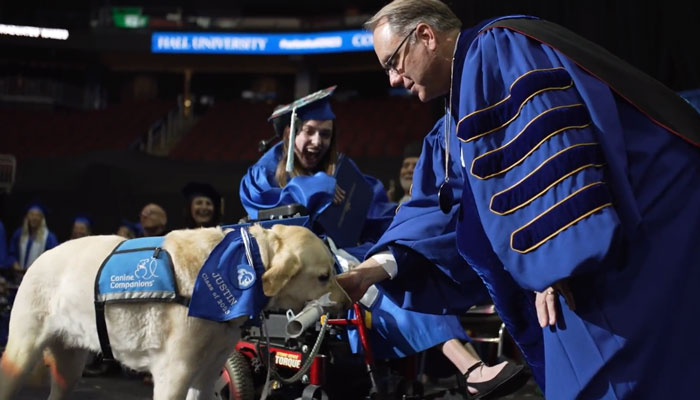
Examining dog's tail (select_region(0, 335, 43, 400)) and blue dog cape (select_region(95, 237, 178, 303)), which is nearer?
blue dog cape (select_region(95, 237, 178, 303))

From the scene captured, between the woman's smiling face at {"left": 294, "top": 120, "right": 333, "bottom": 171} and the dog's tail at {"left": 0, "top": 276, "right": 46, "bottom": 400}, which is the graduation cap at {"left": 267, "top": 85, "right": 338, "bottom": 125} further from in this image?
the dog's tail at {"left": 0, "top": 276, "right": 46, "bottom": 400}

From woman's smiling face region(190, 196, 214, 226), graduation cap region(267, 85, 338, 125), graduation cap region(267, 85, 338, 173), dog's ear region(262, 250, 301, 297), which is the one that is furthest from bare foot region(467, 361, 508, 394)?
woman's smiling face region(190, 196, 214, 226)

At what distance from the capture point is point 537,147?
168cm

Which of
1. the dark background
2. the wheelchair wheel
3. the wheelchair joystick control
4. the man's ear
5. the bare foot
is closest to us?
the man's ear

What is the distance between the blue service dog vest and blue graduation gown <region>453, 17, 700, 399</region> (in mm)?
1683

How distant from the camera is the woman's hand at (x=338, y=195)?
4.28 metres

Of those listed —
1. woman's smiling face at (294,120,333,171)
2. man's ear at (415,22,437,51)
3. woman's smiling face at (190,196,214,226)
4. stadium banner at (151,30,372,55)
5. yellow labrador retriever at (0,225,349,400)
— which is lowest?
yellow labrador retriever at (0,225,349,400)

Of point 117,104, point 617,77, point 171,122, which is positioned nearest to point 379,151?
point 171,122

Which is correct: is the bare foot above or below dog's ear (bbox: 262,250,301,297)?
below

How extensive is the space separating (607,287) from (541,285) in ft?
0.59

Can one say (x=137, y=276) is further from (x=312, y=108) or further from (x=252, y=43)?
(x=252, y=43)

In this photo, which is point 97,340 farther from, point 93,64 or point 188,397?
point 93,64

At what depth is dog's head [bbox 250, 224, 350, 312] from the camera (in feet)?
9.81

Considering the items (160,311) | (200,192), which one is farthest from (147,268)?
(200,192)
